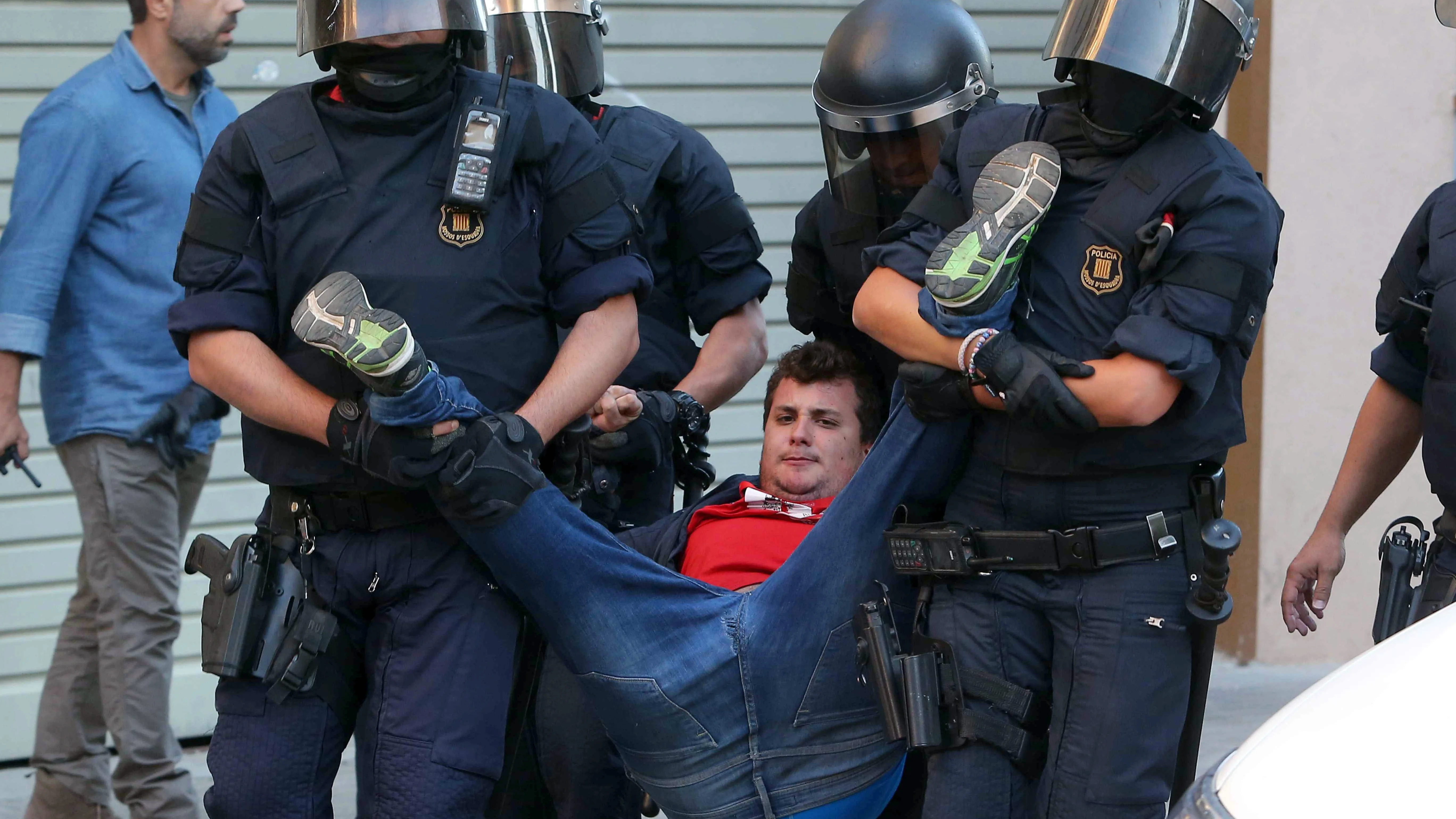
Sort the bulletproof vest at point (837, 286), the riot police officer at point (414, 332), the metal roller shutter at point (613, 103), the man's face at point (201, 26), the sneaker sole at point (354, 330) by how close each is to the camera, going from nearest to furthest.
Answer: the sneaker sole at point (354, 330) < the riot police officer at point (414, 332) < the bulletproof vest at point (837, 286) < the man's face at point (201, 26) < the metal roller shutter at point (613, 103)

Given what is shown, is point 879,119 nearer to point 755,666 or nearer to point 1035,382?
point 1035,382

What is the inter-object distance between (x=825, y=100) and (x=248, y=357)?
1.49 meters

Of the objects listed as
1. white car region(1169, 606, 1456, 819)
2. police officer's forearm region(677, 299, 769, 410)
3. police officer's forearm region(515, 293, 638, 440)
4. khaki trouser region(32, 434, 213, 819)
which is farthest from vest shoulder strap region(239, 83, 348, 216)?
white car region(1169, 606, 1456, 819)

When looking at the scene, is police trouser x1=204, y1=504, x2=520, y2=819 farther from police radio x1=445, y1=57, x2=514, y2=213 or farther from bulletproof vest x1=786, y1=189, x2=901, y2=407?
bulletproof vest x1=786, y1=189, x2=901, y2=407

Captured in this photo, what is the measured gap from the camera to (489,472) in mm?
2742

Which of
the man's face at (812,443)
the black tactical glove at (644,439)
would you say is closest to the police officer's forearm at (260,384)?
the black tactical glove at (644,439)

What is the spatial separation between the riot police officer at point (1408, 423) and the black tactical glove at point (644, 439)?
1.34 meters

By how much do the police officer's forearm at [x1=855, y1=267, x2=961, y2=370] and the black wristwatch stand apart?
756mm

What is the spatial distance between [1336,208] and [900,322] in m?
3.37

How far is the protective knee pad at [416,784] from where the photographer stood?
2852 millimetres

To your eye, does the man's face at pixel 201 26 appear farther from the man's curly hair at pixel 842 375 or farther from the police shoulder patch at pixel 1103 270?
the police shoulder patch at pixel 1103 270

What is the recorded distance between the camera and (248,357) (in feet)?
9.43

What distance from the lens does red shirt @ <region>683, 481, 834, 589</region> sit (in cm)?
339

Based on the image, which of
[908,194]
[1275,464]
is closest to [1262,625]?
[1275,464]
